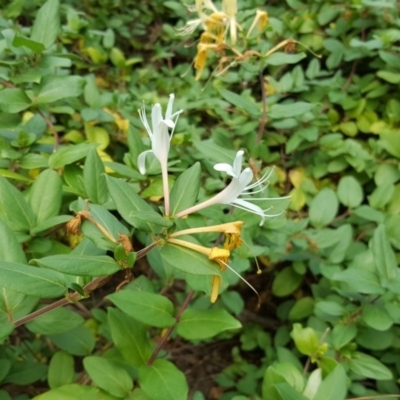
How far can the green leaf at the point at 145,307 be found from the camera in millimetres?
755

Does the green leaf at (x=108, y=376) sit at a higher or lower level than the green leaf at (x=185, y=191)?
lower

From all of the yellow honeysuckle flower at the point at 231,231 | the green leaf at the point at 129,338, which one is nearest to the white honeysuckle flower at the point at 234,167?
the yellow honeysuckle flower at the point at 231,231

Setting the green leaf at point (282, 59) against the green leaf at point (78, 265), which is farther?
the green leaf at point (282, 59)

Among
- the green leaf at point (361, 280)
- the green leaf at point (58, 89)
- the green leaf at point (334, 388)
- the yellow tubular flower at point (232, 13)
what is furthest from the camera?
the yellow tubular flower at point (232, 13)

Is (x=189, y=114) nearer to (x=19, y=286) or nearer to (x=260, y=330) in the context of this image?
(x=260, y=330)

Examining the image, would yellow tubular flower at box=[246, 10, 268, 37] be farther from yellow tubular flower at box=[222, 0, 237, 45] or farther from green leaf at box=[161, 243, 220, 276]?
green leaf at box=[161, 243, 220, 276]

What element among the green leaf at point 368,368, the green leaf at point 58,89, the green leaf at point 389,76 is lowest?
the green leaf at point 368,368

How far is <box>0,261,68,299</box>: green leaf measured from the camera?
1.89 ft

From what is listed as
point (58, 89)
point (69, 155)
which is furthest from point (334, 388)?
point (58, 89)

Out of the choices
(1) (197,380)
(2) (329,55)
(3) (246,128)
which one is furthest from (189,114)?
(1) (197,380)

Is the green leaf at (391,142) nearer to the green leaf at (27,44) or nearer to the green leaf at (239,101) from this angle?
the green leaf at (239,101)

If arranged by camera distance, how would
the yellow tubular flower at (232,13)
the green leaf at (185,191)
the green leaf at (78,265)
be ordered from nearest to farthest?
1. the green leaf at (78,265)
2. the green leaf at (185,191)
3. the yellow tubular flower at (232,13)

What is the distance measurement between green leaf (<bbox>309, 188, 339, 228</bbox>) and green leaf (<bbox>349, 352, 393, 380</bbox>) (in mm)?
371

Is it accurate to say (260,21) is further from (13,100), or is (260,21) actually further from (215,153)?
(13,100)
